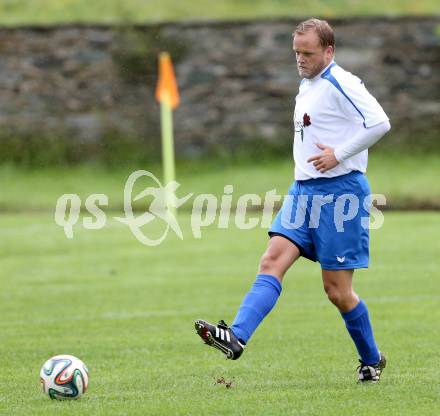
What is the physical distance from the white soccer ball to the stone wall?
26.0 meters

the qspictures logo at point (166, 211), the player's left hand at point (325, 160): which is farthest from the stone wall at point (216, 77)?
the player's left hand at point (325, 160)

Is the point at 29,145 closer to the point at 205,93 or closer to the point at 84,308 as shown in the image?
the point at 205,93

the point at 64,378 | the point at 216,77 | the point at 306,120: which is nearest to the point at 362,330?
the point at 306,120

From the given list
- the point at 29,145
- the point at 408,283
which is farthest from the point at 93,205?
the point at 408,283

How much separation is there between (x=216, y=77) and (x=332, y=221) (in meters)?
26.0

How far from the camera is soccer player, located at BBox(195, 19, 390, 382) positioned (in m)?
7.33

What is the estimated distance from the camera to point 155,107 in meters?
33.5

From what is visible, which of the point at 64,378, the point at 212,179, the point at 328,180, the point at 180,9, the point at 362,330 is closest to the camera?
the point at 64,378

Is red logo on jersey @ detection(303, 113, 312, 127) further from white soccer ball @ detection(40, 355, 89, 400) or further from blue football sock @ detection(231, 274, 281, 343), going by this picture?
white soccer ball @ detection(40, 355, 89, 400)

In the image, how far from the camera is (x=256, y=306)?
7188mm

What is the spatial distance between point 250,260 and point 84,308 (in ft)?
17.1

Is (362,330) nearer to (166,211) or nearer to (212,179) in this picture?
(166,211)

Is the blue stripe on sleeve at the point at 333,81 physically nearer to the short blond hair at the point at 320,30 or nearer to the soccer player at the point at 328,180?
the soccer player at the point at 328,180

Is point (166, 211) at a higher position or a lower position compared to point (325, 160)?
higher
